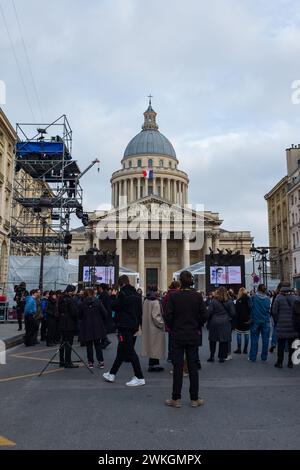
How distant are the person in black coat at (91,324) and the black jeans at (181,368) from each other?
10.9 feet

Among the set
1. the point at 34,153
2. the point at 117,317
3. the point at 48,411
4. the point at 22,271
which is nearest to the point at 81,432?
the point at 48,411

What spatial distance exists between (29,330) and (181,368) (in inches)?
322

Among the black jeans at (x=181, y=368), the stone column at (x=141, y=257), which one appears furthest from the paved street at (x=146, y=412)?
the stone column at (x=141, y=257)

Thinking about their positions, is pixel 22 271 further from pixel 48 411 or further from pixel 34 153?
pixel 48 411

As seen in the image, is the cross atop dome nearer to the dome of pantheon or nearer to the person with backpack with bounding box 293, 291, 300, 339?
the dome of pantheon

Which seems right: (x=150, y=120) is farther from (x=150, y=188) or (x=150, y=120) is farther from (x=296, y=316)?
(x=296, y=316)

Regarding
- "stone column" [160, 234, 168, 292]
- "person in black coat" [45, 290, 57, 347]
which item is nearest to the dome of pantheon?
"stone column" [160, 234, 168, 292]

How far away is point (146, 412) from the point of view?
5609mm

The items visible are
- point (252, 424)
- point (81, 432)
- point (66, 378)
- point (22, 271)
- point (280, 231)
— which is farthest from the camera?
point (280, 231)

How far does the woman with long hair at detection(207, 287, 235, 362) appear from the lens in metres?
10.0

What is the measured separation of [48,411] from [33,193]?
34668mm

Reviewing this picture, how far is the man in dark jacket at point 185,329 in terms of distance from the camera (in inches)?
233

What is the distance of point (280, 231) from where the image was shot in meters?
56.6

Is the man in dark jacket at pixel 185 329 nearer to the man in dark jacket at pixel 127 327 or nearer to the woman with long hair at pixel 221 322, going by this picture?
the man in dark jacket at pixel 127 327
